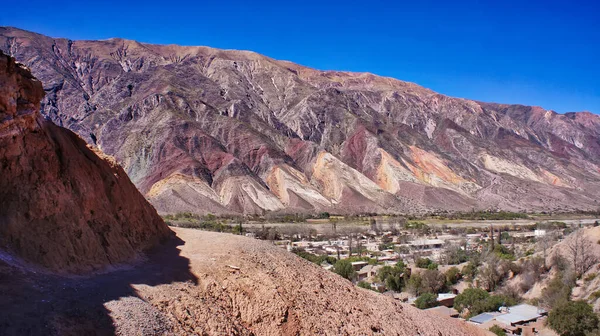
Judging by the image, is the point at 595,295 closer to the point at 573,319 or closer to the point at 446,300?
the point at 573,319

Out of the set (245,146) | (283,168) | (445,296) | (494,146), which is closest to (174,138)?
(245,146)

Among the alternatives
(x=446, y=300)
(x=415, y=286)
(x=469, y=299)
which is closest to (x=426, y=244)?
(x=415, y=286)

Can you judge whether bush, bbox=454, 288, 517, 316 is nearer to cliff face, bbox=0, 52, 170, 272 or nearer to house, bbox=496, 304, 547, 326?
house, bbox=496, 304, 547, 326

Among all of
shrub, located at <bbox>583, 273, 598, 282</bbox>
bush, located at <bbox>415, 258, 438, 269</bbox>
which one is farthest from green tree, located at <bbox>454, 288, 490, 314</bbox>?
bush, located at <bbox>415, 258, 438, 269</bbox>

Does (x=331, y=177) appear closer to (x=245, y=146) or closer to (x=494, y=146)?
(x=245, y=146)

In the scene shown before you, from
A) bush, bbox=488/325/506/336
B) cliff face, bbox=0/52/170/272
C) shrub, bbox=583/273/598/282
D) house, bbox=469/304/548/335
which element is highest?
cliff face, bbox=0/52/170/272

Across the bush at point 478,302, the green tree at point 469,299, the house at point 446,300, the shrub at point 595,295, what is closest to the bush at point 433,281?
the house at point 446,300

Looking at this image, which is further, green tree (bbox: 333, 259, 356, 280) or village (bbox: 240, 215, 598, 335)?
green tree (bbox: 333, 259, 356, 280)

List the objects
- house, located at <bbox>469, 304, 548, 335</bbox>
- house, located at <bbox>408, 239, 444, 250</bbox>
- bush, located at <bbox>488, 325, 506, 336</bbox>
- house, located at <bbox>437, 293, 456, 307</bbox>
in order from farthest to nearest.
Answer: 1. house, located at <bbox>408, 239, 444, 250</bbox>
2. house, located at <bbox>437, 293, 456, 307</bbox>
3. house, located at <bbox>469, 304, 548, 335</bbox>
4. bush, located at <bbox>488, 325, 506, 336</bbox>

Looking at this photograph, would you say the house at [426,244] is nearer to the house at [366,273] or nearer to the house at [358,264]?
the house at [358,264]
